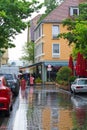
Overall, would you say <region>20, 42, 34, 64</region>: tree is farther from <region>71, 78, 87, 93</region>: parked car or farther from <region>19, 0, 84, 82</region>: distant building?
<region>71, 78, 87, 93</region>: parked car

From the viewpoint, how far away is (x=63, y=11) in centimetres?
6625

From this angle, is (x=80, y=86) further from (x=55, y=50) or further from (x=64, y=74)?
(x=55, y=50)

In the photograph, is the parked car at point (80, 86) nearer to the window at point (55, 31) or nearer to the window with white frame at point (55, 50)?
the window with white frame at point (55, 50)

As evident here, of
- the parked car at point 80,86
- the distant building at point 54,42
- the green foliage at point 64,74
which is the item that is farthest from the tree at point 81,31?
the distant building at point 54,42

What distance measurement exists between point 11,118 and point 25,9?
14703mm

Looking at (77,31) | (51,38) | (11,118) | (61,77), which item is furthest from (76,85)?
(51,38)

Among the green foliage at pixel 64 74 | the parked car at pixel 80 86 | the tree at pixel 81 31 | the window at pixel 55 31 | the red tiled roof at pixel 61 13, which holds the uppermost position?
the red tiled roof at pixel 61 13

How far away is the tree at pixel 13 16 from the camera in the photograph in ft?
95.2

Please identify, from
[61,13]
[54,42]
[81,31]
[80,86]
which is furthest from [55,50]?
[81,31]

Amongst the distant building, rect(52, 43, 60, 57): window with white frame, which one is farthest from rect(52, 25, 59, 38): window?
rect(52, 43, 60, 57): window with white frame

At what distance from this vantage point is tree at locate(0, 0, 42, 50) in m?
29.0

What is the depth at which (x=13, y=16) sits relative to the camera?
2955cm

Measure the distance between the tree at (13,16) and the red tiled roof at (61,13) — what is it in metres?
34.2

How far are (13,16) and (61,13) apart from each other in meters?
37.0
